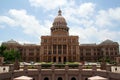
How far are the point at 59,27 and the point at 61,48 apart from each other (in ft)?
46.6

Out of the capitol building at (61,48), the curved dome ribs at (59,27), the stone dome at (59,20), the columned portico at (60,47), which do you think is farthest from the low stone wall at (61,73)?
the stone dome at (59,20)

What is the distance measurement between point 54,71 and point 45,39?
174 ft

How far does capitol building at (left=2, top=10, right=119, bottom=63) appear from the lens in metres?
87.5

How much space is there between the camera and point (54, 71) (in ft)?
120

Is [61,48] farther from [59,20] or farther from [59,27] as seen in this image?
[59,20]

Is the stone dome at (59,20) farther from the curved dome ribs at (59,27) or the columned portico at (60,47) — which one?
the columned portico at (60,47)

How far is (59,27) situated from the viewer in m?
96.1

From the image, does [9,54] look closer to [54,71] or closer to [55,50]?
[55,50]

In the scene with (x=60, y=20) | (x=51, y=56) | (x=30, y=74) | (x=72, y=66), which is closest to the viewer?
(x=30, y=74)

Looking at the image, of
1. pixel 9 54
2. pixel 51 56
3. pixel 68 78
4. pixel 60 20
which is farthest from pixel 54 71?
pixel 60 20

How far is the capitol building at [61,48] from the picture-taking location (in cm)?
8746

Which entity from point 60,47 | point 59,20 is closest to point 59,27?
point 59,20

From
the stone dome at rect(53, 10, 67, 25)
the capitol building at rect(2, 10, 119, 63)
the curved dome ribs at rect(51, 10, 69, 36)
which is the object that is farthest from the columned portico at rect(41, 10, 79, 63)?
the stone dome at rect(53, 10, 67, 25)

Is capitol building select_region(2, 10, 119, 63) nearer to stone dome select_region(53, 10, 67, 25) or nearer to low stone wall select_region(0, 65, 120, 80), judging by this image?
stone dome select_region(53, 10, 67, 25)
